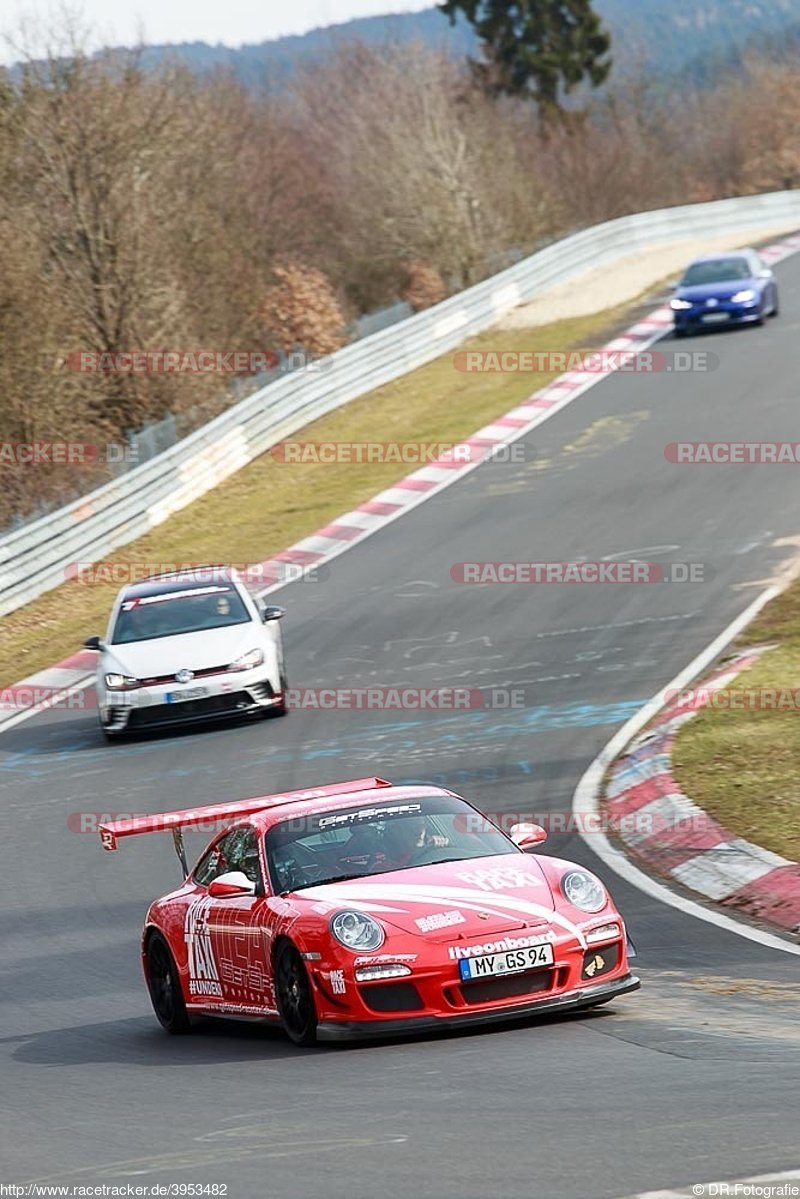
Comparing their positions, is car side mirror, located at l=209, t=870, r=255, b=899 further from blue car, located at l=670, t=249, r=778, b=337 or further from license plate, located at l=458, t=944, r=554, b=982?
blue car, located at l=670, t=249, r=778, b=337

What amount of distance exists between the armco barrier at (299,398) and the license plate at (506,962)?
62.1 ft

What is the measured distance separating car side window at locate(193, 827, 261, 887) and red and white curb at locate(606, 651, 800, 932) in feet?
9.68

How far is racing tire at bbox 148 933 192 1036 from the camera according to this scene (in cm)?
995

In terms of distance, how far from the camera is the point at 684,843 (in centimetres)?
1255

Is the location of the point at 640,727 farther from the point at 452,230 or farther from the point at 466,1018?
the point at 452,230

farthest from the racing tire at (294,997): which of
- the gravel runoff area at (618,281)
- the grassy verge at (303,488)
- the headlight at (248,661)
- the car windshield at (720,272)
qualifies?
the gravel runoff area at (618,281)

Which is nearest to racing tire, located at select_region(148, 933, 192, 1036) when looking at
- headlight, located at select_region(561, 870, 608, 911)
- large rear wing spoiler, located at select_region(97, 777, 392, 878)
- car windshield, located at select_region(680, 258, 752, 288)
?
large rear wing spoiler, located at select_region(97, 777, 392, 878)

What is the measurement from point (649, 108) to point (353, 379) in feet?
210

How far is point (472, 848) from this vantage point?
9.58 meters

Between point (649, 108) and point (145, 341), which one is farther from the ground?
point (649, 108)

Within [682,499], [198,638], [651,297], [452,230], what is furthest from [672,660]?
[452,230]

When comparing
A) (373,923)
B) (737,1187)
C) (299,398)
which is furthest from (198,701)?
(299,398)

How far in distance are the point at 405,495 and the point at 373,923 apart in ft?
70.5

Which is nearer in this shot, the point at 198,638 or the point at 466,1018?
the point at 466,1018
